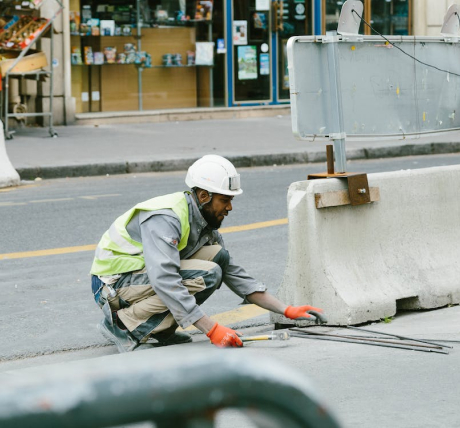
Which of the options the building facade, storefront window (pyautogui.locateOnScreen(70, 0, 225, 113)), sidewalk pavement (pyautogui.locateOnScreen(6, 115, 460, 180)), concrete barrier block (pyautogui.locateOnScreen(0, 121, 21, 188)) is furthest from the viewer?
storefront window (pyautogui.locateOnScreen(70, 0, 225, 113))

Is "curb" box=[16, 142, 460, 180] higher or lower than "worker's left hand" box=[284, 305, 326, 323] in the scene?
higher

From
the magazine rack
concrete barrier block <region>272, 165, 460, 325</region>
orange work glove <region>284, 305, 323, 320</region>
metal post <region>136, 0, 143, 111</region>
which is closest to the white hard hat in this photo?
concrete barrier block <region>272, 165, 460, 325</region>

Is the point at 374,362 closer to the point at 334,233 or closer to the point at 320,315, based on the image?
the point at 320,315

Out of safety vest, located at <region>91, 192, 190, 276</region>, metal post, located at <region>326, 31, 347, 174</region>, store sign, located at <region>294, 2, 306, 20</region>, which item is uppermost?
→ store sign, located at <region>294, 2, 306, 20</region>

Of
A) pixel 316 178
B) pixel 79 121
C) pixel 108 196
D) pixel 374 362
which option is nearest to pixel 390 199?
pixel 316 178

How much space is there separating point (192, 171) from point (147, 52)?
13.3m

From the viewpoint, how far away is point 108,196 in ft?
33.1

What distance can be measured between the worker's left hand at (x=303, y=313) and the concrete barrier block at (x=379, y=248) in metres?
0.25

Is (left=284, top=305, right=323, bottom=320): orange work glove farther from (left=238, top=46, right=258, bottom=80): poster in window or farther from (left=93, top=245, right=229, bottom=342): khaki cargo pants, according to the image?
(left=238, top=46, right=258, bottom=80): poster in window

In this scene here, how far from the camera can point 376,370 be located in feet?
14.5

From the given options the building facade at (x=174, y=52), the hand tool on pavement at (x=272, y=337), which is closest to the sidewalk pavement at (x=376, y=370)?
the hand tool on pavement at (x=272, y=337)

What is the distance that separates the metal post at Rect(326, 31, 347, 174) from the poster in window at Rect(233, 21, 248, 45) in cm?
1295

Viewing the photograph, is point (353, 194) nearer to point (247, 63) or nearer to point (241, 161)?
point (241, 161)

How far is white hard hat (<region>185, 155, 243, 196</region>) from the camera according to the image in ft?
15.5
